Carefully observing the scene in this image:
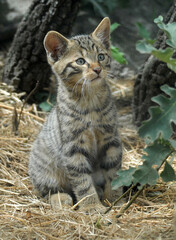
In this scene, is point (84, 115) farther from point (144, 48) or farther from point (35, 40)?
point (35, 40)

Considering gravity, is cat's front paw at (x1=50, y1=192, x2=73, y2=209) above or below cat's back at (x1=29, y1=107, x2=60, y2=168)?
below

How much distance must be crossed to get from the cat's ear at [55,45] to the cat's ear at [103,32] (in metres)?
0.42

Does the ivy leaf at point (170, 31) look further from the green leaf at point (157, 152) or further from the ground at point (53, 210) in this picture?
the ground at point (53, 210)

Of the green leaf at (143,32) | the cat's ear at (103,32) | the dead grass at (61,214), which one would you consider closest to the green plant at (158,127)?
the dead grass at (61,214)

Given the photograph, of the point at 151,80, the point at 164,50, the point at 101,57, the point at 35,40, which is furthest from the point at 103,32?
the point at 35,40

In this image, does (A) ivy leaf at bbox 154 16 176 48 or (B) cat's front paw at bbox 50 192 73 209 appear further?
(B) cat's front paw at bbox 50 192 73 209

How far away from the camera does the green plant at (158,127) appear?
8.21 feet

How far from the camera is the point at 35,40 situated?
621 centimetres

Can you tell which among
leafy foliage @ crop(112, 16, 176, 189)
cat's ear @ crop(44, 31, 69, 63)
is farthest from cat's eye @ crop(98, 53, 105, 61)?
leafy foliage @ crop(112, 16, 176, 189)

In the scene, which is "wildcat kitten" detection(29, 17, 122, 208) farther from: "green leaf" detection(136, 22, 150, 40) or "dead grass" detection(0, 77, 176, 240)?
"green leaf" detection(136, 22, 150, 40)

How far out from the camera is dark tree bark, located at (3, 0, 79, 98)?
599cm

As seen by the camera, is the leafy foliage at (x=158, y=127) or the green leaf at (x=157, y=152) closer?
the leafy foliage at (x=158, y=127)

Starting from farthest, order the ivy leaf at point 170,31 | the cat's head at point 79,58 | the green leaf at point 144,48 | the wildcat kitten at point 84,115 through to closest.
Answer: the wildcat kitten at point 84,115 → the cat's head at point 79,58 → the ivy leaf at point 170,31 → the green leaf at point 144,48

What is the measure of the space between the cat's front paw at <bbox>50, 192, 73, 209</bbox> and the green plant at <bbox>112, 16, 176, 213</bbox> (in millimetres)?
1042
